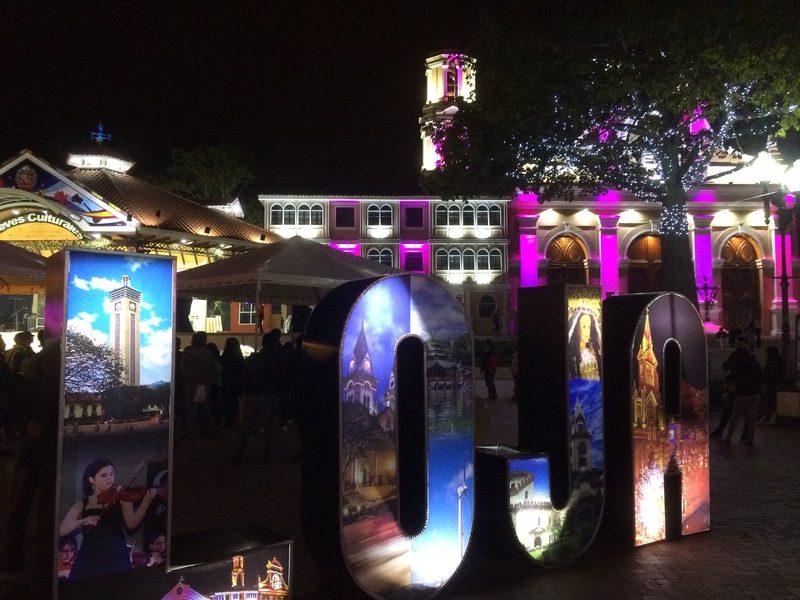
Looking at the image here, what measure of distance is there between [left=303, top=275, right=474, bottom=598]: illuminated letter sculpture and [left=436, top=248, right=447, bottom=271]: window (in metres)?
38.9

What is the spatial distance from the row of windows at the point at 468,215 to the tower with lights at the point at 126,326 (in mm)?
40705

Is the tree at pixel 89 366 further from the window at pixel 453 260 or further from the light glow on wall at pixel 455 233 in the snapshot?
the light glow on wall at pixel 455 233

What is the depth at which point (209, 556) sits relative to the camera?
4086 mm

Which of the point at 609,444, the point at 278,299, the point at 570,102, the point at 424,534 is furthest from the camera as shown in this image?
the point at 570,102

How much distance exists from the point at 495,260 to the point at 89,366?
41600 mm

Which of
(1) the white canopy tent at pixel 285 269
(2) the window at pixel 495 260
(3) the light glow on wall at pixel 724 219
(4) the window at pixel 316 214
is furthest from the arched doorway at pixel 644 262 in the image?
(1) the white canopy tent at pixel 285 269

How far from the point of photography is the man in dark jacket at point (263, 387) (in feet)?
32.4

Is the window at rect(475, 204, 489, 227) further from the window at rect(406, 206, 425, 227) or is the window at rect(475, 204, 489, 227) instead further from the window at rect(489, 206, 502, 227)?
the window at rect(406, 206, 425, 227)

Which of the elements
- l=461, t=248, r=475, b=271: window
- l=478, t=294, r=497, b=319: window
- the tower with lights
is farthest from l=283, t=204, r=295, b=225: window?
the tower with lights

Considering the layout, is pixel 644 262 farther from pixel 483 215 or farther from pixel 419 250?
pixel 419 250

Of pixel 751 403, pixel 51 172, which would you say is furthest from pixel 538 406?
pixel 51 172

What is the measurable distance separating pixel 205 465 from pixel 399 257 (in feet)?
113

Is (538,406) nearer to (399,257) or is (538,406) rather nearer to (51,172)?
(51,172)

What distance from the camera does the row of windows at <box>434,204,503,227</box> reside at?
145ft
